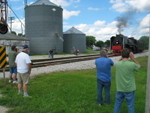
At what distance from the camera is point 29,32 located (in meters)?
59.4

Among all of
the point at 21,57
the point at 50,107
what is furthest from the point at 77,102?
the point at 21,57

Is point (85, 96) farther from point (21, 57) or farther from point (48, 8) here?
point (48, 8)

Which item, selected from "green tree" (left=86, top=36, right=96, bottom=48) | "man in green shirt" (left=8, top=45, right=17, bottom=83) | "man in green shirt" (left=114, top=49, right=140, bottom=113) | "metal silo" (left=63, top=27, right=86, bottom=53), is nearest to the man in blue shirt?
"man in green shirt" (left=114, top=49, right=140, bottom=113)

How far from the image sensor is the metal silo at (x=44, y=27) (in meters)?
57.2

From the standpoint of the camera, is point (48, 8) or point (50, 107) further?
point (48, 8)

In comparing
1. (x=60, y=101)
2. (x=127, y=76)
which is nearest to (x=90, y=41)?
(x=60, y=101)

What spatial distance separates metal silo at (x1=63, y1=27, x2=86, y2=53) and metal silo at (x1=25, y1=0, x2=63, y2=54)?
538 centimetres

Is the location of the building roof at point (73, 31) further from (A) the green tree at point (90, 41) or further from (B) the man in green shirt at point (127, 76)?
(A) the green tree at point (90, 41)

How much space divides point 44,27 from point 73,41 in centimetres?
1003

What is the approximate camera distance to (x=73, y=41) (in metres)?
64.2

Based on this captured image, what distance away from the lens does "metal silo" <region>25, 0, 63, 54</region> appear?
188 ft

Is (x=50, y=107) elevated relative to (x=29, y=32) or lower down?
lower down

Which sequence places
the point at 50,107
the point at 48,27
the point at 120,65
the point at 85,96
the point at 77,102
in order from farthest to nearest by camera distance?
the point at 48,27, the point at 85,96, the point at 77,102, the point at 50,107, the point at 120,65

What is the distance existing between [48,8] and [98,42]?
8881cm
